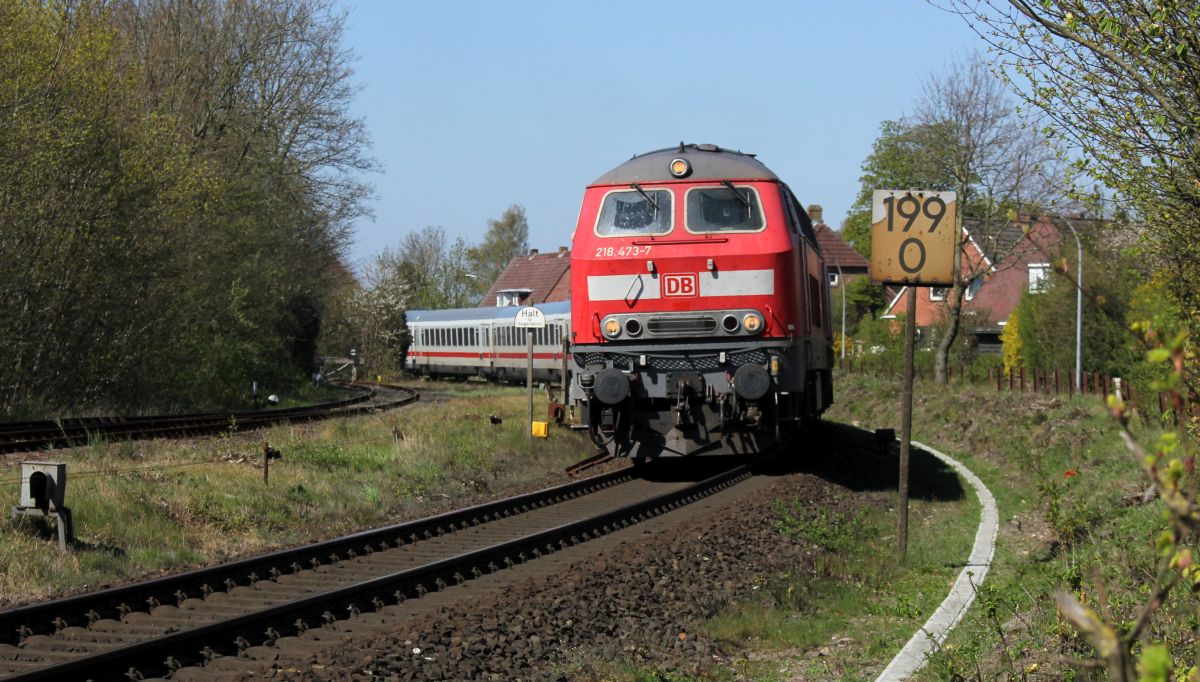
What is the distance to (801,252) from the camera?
14094 mm

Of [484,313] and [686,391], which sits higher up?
[484,313]

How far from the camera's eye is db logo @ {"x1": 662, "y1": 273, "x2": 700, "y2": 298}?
13.5 meters

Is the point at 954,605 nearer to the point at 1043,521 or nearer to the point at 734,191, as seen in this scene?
the point at 1043,521

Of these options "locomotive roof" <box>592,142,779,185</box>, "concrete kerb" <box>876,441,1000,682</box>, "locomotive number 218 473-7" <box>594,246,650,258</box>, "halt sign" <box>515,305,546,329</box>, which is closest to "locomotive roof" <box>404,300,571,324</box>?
"halt sign" <box>515,305,546,329</box>

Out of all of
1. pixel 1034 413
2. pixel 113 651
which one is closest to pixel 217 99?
pixel 1034 413

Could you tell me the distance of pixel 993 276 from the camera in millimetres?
33594

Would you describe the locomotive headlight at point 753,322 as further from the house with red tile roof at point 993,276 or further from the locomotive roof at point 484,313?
the locomotive roof at point 484,313

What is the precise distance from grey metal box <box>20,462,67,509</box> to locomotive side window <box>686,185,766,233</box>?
7.21 meters

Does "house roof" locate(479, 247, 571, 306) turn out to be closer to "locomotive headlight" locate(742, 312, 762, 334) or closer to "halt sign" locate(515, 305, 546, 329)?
"halt sign" locate(515, 305, 546, 329)

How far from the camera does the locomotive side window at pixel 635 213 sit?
1380 cm

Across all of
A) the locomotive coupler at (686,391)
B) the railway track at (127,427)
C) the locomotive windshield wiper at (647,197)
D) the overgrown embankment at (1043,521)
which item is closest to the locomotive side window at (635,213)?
the locomotive windshield wiper at (647,197)

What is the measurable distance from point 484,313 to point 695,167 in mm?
27610

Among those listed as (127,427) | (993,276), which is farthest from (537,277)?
(127,427)

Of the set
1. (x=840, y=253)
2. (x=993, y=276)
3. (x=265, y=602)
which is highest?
(x=840, y=253)
